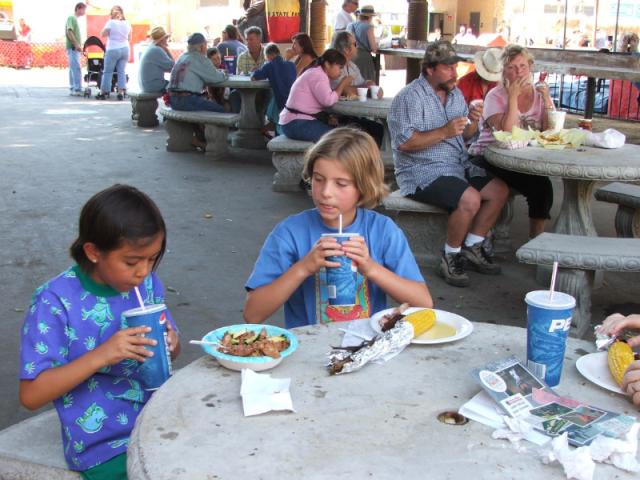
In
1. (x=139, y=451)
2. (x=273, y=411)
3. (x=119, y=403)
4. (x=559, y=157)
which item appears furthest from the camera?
(x=559, y=157)

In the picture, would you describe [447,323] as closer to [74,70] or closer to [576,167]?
[576,167]

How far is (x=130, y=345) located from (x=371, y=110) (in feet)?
19.2

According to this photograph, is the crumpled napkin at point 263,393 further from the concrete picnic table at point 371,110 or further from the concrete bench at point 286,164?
the concrete bench at point 286,164

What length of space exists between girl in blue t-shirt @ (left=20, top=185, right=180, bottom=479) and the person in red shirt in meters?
5.29

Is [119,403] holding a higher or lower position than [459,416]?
lower

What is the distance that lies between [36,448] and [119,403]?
0.32 metres

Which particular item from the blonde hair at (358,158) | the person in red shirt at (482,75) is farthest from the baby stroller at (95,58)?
the blonde hair at (358,158)

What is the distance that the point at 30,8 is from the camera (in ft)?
103

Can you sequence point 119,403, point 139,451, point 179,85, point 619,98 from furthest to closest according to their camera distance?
point 619,98 < point 179,85 < point 119,403 < point 139,451

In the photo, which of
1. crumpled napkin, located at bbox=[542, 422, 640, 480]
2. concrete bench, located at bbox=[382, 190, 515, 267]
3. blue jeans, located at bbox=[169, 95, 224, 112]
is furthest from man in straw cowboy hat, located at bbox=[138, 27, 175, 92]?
crumpled napkin, located at bbox=[542, 422, 640, 480]

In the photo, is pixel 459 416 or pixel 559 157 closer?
pixel 459 416

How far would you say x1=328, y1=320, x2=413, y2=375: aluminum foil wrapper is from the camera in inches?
76.6

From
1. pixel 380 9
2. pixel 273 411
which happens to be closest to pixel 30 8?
pixel 380 9

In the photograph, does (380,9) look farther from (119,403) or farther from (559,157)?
(119,403)
